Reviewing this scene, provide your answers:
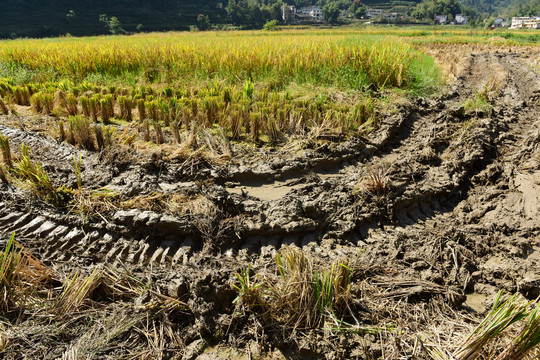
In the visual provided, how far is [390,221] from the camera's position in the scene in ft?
10.5

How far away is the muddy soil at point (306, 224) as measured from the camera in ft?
7.42

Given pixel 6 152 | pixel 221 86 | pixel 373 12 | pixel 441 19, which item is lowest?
pixel 6 152

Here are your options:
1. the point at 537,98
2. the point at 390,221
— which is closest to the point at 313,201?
the point at 390,221

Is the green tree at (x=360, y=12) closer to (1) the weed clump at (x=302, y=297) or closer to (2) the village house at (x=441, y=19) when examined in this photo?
(2) the village house at (x=441, y=19)

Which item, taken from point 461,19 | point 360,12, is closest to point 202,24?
point 360,12

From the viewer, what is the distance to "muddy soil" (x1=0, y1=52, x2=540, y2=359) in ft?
7.42

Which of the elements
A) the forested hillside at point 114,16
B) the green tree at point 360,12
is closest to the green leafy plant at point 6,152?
the forested hillside at point 114,16

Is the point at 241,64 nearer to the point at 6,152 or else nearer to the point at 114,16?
the point at 6,152

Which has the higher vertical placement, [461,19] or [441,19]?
[461,19]

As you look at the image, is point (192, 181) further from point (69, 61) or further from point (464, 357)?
point (69, 61)

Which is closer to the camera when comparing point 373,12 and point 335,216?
point 335,216

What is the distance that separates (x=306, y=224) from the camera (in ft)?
9.60

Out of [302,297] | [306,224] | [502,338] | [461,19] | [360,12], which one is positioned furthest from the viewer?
[461,19]

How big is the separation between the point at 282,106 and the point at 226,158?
177 cm
